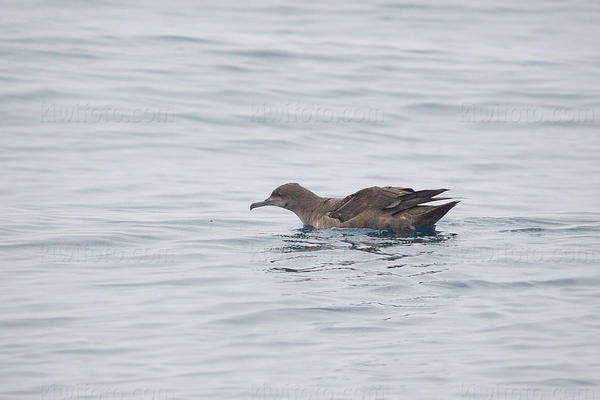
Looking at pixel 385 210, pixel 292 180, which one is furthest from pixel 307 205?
pixel 292 180

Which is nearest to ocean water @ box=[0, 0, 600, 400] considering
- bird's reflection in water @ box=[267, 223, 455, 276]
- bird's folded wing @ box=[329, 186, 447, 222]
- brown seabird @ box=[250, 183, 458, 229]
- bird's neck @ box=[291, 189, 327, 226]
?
bird's reflection in water @ box=[267, 223, 455, 276]

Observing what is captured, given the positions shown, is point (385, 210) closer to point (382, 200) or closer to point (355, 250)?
point (382, 200)

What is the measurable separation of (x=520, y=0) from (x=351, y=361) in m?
24.7

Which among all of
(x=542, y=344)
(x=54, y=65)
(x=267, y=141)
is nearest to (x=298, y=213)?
(x=267, y=141)

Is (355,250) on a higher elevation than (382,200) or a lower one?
lower

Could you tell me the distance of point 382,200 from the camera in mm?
13359

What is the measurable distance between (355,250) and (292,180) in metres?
4.51

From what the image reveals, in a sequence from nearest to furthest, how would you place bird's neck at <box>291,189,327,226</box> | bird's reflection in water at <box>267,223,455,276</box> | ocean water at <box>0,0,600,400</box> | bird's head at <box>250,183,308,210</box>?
ocean water at <box>0,0,600,400</box>, bird's reflection in water at <box>267,223,455,276</box>, bird's neck at <box>291,189,327,226</box>, bird's head at <box>250,183,308,210</box>

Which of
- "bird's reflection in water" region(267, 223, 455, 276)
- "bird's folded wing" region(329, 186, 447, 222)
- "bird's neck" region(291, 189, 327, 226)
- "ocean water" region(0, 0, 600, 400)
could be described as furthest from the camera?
"bird's neck" region(291, 189, 327, 226)

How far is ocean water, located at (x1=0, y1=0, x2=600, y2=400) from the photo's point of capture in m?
8.67

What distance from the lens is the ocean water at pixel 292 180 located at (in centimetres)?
867

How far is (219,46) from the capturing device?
2502 centimetres

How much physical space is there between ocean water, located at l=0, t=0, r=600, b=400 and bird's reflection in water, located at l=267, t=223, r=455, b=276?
0.06 m

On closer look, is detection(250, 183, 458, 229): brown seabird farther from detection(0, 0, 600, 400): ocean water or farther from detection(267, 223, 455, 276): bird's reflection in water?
detection(0, 0, 600, 400): ocean water
